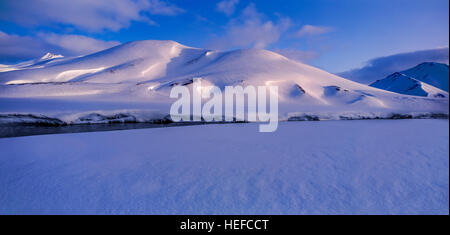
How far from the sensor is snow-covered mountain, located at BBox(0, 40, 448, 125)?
7.20 m

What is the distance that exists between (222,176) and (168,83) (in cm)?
799

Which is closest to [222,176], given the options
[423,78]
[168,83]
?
[168,83]

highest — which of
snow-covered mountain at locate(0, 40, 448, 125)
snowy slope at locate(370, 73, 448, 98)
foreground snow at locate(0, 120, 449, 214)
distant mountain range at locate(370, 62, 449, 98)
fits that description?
distant mountain range at locate(370, 62, 449, 98)

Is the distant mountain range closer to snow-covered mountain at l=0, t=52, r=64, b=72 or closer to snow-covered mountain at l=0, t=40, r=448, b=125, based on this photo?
snow-covered mountain at l=0, t=40, r=448, b=125

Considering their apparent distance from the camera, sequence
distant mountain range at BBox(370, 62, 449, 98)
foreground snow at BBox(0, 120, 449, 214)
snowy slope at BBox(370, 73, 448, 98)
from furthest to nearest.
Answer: distant mountain range at BBox(370, 62, 449, 98)
snowy slope at BBox(370, 73, 448, 98)
foreground snow at BBox(0, 120, 449, 214)

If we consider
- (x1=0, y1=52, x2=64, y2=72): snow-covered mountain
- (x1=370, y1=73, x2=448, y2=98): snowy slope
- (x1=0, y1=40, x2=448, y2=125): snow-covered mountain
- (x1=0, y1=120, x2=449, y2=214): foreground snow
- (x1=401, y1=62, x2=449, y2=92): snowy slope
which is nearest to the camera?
(x1=0, y1=120, x2=449, y2=214): foreground snow

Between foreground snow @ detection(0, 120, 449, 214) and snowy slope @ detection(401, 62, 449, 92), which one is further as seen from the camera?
snowy slope @ detection(401, 62, 449, 92)

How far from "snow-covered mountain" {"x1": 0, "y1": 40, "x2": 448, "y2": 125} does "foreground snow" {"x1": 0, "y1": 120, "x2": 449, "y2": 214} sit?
281 centimetres

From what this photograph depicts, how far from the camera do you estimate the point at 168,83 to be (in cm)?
966

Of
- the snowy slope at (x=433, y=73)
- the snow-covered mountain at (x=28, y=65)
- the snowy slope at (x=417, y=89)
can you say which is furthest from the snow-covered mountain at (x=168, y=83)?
the snowy slope at (x=433, y=73)

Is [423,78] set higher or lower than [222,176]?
higher

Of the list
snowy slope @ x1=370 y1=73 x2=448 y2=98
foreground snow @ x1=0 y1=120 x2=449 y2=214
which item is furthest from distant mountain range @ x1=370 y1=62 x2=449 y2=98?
foreground snow @ x1=0 y1=120 x2=449 y2=214

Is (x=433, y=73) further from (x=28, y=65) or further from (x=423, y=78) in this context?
(x=28, y=65)
